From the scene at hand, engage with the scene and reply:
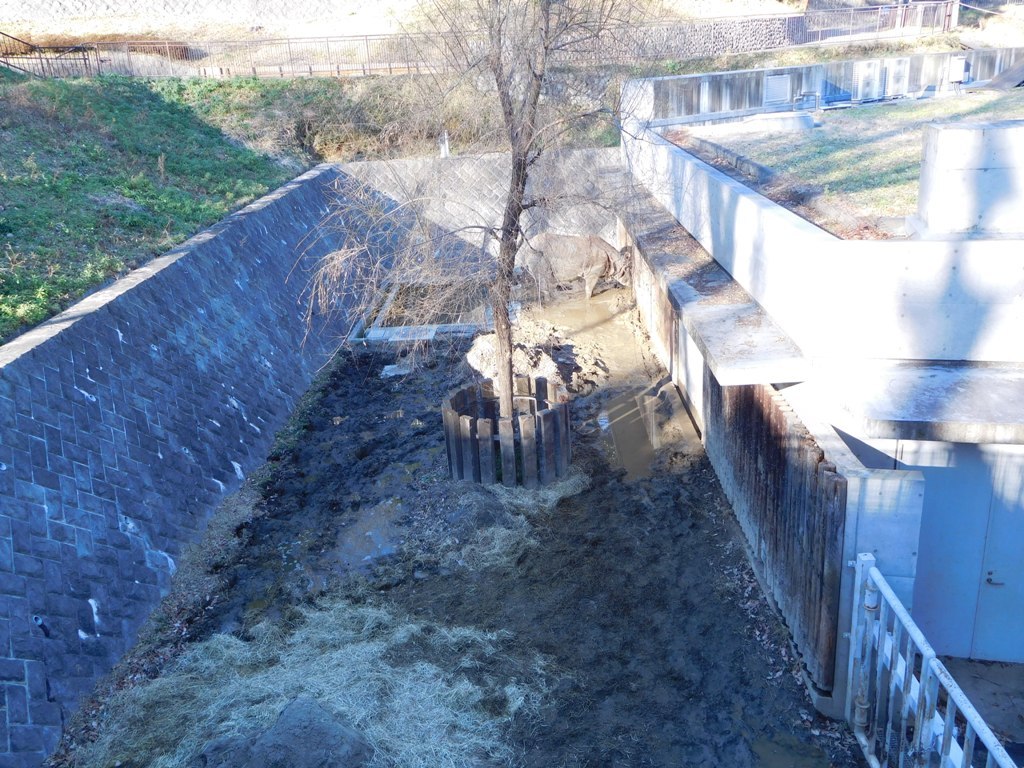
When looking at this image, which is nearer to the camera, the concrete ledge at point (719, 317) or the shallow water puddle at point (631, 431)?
the concrete ledge at point (719, 317)

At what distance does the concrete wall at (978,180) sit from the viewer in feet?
19.4

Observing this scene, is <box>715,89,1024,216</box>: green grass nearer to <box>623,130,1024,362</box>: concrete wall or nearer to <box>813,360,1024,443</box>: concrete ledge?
<box>623,130,1024,362</box>: concrete wall

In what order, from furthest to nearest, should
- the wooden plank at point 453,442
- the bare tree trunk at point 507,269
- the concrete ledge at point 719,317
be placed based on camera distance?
the wooden plank at point 453,442
the bare tree trunk at point 507,269
the concrete ledge at point 719,317

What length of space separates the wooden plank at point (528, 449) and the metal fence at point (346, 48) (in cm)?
1409

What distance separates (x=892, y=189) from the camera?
923 cm

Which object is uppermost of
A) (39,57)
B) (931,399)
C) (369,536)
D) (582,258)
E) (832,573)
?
(39,57)

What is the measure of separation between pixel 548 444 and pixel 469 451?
3.00 ft

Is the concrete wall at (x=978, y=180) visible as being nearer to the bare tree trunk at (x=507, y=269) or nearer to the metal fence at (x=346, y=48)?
the bare tree trunk at (x=507, y=269)

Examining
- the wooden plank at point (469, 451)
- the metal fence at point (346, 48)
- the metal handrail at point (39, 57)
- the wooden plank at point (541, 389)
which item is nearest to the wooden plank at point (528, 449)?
the wooden plank at point (469, 451)

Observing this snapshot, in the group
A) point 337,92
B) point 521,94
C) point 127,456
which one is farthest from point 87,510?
point 337,92

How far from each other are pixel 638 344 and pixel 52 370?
933 centimetres

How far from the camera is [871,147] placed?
40.9ft

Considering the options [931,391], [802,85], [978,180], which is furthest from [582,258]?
[931,391]

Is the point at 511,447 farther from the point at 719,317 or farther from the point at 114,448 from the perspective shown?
the point at 114,448
